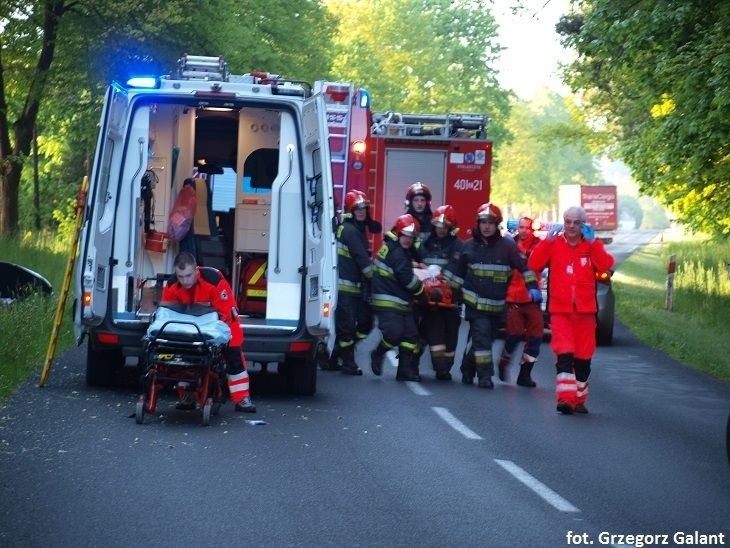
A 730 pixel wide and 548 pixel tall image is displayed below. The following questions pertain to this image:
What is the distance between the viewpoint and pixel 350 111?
22719 mm

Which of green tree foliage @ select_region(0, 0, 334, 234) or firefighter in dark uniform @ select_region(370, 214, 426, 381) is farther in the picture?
green tree foliage @ select_region(0, 0, 334, 234)

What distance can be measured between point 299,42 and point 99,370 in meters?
35.3

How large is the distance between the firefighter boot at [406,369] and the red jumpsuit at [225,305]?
3.31 meters

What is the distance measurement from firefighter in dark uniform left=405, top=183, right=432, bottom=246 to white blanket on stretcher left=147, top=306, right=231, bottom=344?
5.06 meters

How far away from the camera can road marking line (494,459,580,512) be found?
8656mm

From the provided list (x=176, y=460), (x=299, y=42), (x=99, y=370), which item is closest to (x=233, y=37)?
(x=299, y=42)

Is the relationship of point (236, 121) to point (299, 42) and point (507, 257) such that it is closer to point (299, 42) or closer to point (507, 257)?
point (507, 257)

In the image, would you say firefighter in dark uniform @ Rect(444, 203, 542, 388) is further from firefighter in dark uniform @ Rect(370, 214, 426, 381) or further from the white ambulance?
the white ambulance

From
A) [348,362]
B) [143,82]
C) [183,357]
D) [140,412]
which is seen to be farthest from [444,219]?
[140,412]

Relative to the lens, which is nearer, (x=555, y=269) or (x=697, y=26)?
(x=555, y=269)

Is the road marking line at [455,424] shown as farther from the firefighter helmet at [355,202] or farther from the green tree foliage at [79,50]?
the green tree foliage at [79,50]

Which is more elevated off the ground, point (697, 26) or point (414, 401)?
point (697, 26)

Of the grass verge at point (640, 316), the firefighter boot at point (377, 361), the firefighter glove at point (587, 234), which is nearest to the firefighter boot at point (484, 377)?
the firefighter boot at point (377, 361)

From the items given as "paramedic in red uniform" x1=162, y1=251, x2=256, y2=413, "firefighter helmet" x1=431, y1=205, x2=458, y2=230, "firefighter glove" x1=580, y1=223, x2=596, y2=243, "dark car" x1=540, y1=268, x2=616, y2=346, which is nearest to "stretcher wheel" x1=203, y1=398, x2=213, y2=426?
"paramedic in red uniform" x1=162, y1=251, x2=256, y2=413
